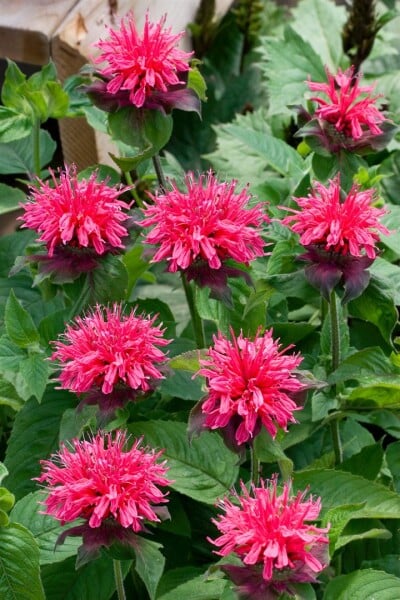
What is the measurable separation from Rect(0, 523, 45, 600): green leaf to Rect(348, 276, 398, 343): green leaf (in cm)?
43

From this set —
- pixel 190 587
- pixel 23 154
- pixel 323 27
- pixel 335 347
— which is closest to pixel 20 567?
pixel 190 587

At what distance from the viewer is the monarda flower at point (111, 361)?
3.17ft

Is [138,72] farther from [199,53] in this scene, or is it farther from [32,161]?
[199,53]

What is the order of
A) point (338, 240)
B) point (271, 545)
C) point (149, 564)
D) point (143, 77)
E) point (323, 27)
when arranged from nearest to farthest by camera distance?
point (271, 545)
point (149, 564)
point (338, 240)
point (143, 77)
point (323, 27)

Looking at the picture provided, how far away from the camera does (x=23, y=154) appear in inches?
59.5

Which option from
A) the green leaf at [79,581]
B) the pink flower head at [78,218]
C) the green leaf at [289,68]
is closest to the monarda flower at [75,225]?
the pink flower head at [78,218]

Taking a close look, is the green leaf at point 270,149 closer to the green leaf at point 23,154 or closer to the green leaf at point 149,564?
the green leaf at point 23,154

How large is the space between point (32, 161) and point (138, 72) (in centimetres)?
44

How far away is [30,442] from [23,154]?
487 millimetres

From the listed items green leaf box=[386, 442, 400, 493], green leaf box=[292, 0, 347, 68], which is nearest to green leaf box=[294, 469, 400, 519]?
green leaf box=[386, 442, 400, 493]

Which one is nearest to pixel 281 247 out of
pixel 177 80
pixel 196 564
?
pixel 177 80

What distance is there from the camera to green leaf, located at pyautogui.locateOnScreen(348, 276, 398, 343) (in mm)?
1104

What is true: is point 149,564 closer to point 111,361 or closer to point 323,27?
point 111,361

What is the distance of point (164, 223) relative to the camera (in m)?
1.04
